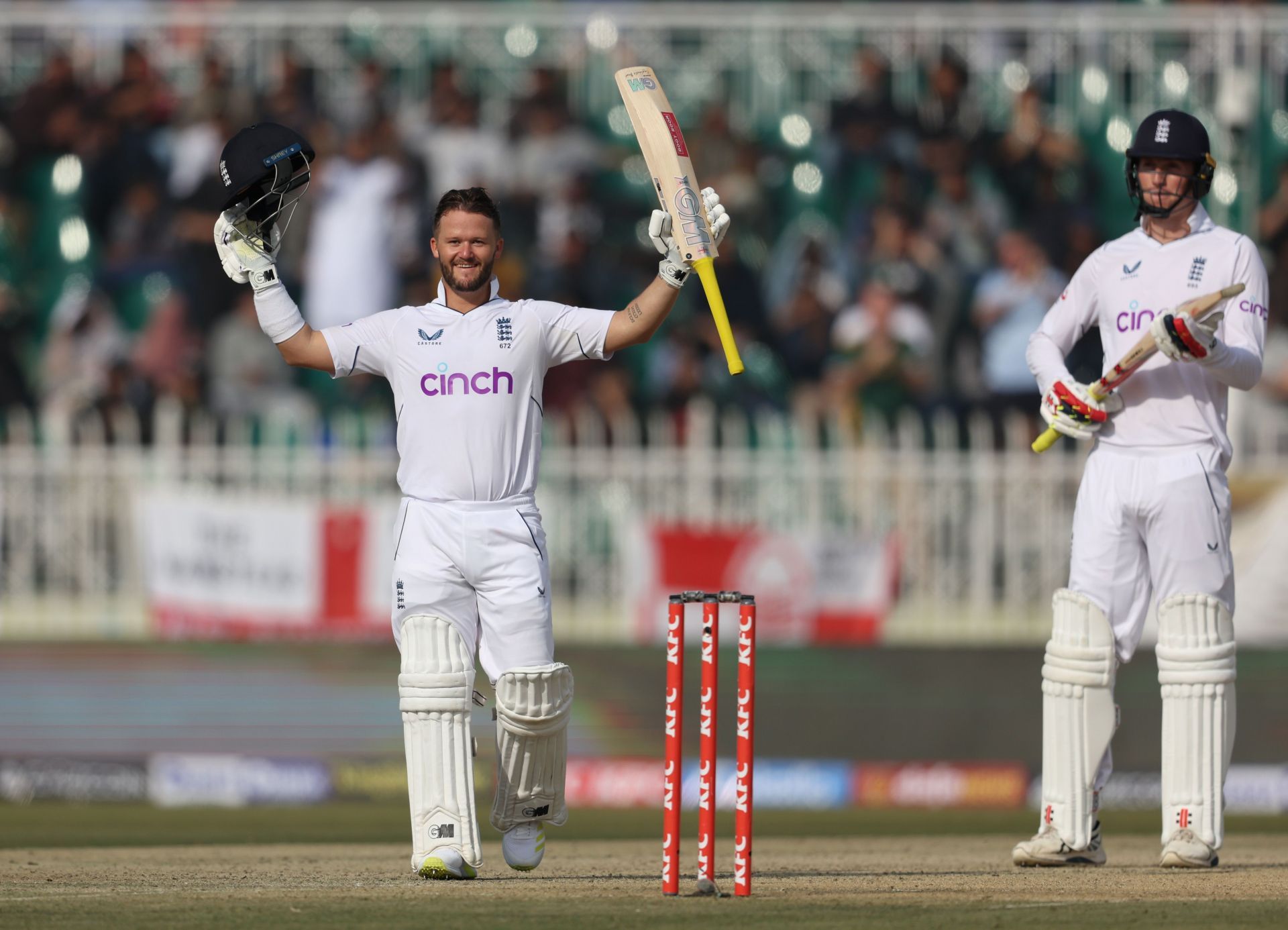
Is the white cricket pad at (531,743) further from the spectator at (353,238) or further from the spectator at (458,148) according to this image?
the spectator at (458,148)

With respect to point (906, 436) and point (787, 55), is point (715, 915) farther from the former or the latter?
point (787, 55)

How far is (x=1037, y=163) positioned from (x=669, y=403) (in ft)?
10.3

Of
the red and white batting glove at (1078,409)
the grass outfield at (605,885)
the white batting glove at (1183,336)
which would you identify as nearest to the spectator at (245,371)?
the grass outfield at (605,885)

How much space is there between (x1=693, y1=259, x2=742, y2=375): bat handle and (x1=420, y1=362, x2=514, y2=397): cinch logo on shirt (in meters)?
0.64

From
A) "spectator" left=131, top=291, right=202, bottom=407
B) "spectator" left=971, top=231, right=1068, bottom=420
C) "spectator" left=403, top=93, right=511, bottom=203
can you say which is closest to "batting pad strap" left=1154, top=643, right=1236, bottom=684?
"spectator" left=971, top=231, right=1068, bottom=420

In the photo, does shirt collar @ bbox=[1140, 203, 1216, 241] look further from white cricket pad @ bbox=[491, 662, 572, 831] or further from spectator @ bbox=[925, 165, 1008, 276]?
spectator @ bbox=[925, 165, 1008, 276]

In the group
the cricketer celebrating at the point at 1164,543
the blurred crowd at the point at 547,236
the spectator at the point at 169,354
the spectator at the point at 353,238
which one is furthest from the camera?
the spectator at the point at 353,238

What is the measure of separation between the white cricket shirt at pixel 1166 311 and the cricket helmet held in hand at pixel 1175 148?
0.38ft

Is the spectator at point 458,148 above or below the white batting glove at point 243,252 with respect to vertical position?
above

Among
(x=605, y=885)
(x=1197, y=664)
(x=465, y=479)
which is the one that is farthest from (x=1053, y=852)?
(x=465, y=479)

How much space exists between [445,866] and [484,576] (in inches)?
33.5

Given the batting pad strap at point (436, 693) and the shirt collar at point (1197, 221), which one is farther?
the shirt collar at point (1197, 221)

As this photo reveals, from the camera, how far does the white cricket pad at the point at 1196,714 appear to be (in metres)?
6.71

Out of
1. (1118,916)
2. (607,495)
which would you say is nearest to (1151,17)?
(607,495)
